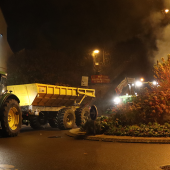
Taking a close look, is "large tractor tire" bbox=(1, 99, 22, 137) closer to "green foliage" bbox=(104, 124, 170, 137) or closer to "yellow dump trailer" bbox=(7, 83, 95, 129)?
"yellow dump trailer" bbox=(7, 83, 95, 129)

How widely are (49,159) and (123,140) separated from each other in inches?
177

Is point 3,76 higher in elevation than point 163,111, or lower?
higher

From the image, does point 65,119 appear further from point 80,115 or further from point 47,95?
point 47,95

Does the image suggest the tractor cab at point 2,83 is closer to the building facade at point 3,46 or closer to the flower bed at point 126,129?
the flower bed at point 126,129

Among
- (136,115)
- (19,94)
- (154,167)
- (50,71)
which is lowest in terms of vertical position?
(154,167)

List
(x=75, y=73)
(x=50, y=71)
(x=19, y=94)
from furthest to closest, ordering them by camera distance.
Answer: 1. (x=75, y=73)
2. (x=50, y=71)
3. (x=19, y=94)

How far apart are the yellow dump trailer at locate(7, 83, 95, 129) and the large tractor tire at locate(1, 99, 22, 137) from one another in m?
1.33

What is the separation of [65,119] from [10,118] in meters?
4.56

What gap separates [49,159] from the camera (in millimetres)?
7141

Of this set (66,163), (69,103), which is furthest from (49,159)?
(69,103)

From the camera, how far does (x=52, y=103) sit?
54.3 feet

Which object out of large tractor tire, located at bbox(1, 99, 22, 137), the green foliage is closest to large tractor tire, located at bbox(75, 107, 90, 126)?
the green foliage

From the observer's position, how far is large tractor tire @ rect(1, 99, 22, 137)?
11.3 m

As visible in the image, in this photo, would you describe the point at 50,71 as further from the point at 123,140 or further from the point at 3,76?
the point at 123,140
